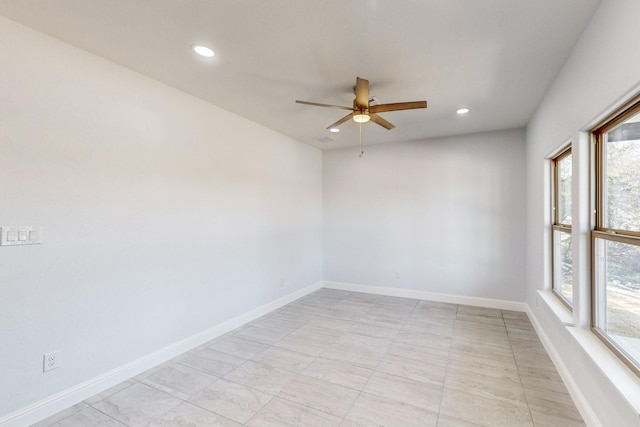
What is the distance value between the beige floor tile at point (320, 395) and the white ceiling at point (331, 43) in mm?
2659

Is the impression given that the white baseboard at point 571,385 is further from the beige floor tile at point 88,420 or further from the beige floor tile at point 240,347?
the beige floor tile at point 88,420

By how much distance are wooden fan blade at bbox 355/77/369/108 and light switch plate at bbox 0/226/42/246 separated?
2.59 meters

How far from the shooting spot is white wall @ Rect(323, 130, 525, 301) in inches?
170

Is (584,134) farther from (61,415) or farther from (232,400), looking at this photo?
(61,415)

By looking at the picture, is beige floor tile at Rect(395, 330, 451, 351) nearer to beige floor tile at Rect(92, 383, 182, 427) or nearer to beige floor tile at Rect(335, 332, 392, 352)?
beige floor tile at Rect(335, 332, 392, 352)

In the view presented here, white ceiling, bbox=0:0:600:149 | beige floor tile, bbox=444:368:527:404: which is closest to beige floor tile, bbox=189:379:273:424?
beige floor tile, bbox=444:368:527:404

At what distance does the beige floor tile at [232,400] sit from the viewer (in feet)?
6.89

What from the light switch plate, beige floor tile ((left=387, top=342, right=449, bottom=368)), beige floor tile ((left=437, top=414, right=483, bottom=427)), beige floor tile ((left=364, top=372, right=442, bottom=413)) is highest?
the light switch plate

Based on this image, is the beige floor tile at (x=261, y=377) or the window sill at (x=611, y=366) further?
the beige floor tile at (x=261, y=377)

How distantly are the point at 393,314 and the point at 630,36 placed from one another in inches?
141

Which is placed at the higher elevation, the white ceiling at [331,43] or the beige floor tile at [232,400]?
the white ceiling at [331,43]

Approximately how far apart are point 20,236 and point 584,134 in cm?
394

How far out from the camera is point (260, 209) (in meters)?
4.08

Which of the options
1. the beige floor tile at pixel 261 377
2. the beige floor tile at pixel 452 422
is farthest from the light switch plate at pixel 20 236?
the beige floor tile at pixel 452 422
